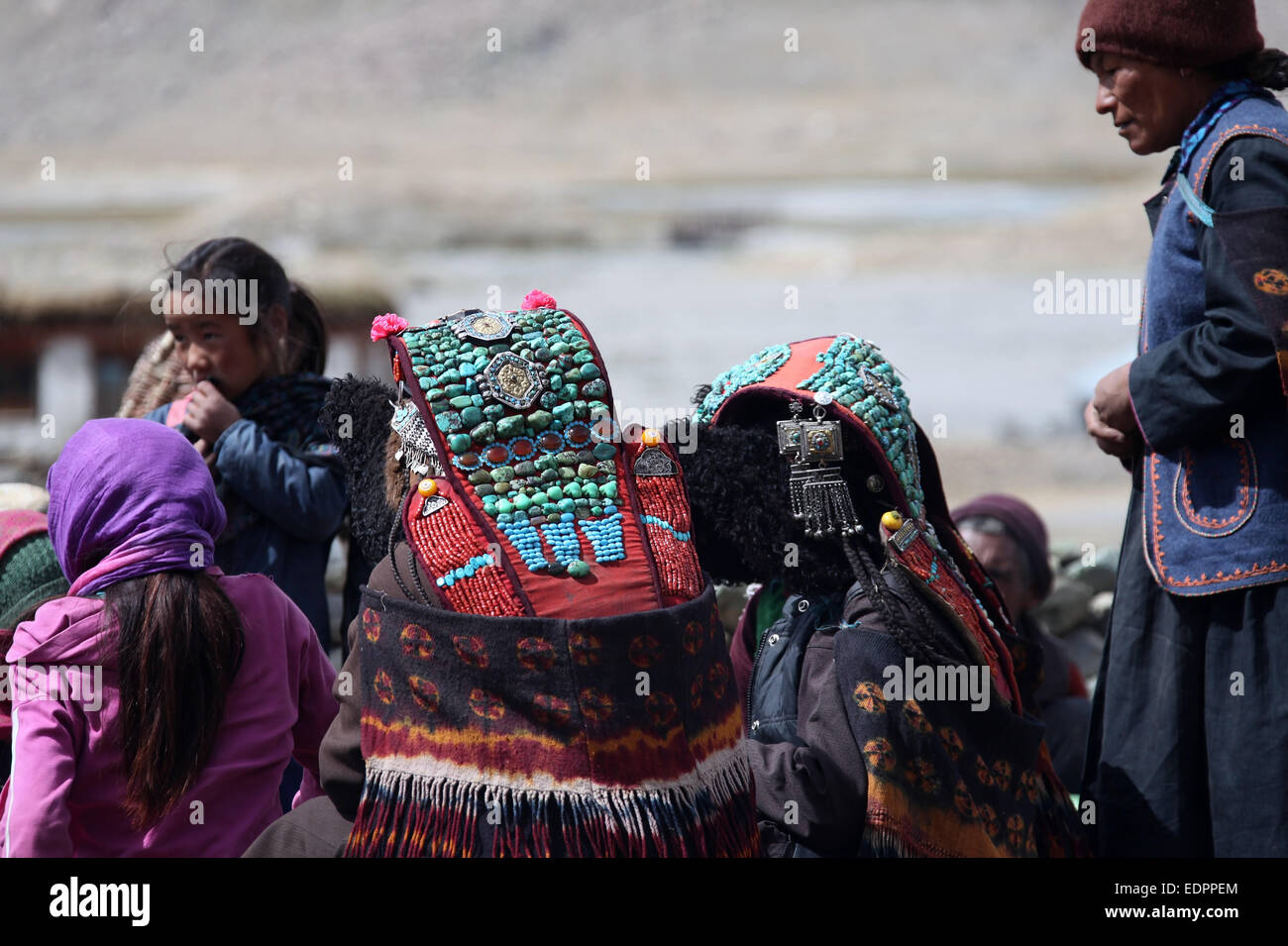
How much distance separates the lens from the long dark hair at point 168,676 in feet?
8.45

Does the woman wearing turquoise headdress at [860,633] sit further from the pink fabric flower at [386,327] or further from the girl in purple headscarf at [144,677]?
the girl in purple headscarf at [144,677]

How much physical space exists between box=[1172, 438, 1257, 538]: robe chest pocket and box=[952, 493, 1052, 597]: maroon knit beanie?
206 centimetres

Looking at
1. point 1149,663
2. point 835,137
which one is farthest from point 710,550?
point 835,137

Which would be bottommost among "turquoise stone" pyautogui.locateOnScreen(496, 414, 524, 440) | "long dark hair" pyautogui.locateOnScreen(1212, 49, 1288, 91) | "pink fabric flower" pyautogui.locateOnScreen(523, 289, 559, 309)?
"turquoise stone" pyautogui.locateOnScreen(496, 414, 524, 440)

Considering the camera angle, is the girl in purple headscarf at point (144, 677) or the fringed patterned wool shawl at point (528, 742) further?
the girl in purple headscarf at point (144, 677)

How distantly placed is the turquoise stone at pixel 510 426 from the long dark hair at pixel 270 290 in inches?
66.6

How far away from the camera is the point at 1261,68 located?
10.3ft

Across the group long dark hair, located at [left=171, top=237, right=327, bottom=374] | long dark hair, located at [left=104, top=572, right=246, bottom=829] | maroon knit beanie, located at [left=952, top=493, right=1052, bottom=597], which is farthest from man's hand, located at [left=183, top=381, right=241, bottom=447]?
maroon knit beanie, located at [left=952, top=493, right=1052, bottom=597]

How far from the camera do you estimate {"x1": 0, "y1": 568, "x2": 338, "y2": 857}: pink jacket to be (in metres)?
2.48

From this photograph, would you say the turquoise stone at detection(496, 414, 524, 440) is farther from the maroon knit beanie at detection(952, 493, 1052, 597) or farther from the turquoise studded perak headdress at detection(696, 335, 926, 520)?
the maroon knit beanie at detection(952, 493, 1052, 597)

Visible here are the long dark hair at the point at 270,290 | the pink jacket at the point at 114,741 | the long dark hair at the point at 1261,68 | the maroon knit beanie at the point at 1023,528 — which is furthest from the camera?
the maroon knit beanie at the point at 1023,528

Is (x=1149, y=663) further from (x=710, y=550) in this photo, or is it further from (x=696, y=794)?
(x=696, y=794)

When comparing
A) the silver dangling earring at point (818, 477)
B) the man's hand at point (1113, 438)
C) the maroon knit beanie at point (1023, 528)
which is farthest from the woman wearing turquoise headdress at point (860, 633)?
the maroon knit beanie at point (1023, 528)

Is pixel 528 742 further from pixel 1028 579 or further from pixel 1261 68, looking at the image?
pixel 1028 579
